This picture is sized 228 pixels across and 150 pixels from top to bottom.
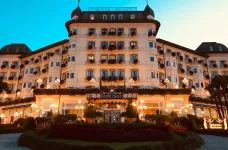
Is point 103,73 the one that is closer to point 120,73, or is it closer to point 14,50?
point 120,73

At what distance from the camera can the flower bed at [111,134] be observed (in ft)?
44.6

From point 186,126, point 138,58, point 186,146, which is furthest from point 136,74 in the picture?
point 186,146

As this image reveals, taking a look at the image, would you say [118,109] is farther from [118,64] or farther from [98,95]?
[118,64]

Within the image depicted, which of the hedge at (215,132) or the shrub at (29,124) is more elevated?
the shrub at (29,124)

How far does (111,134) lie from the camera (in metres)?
13.6

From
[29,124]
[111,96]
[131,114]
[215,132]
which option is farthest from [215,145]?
[29,124]

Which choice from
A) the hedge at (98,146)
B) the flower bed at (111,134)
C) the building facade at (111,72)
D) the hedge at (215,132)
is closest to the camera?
the hedge at (98,146)

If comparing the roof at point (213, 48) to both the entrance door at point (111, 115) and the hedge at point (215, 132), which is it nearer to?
the entrance door at point (111, 115)

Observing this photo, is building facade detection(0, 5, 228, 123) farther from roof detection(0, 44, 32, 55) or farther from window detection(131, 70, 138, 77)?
roof detection(0, 44, 32, 55)

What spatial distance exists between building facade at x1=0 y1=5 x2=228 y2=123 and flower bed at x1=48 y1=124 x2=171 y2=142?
1908 centimetres

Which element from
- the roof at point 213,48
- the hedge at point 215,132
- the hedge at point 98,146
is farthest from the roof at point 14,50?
the roof at point 213,48

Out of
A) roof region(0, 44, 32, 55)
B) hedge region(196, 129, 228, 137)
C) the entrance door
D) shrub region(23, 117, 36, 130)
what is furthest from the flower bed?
roof region(0, 44, 32, 55)

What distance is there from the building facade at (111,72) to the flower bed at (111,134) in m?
19.1

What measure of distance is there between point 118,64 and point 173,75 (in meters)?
13.7
